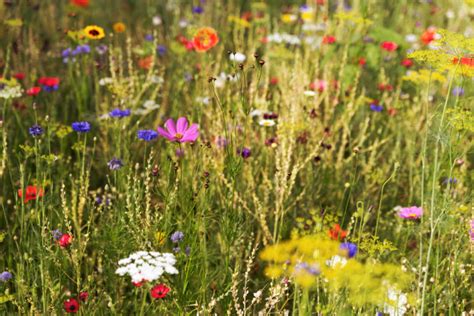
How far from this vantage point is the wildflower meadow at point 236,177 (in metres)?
2.17

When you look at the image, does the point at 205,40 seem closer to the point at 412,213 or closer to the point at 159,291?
the point at 412,213

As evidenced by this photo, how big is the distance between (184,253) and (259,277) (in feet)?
2.26

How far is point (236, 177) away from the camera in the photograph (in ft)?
9.84

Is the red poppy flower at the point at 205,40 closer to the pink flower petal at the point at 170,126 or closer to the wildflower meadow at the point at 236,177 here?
the wildflower meadow at the point at 236,177

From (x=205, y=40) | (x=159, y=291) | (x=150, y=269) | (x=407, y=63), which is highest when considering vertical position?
(x=205, y=40)

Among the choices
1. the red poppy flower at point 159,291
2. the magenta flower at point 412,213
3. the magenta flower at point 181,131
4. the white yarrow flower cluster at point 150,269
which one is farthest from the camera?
the magenta flower at point 412,213

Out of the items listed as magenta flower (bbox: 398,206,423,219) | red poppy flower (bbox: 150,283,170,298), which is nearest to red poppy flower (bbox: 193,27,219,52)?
magenta flower (bbox: 398,206,423,219)

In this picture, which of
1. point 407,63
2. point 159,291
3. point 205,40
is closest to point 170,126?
point 159,291

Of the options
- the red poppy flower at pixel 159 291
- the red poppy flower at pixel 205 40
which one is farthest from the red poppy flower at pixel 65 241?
the red poppy flower at pixel 205 40

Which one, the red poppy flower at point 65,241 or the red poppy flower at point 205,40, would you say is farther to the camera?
the red poppy flower at point 205,40

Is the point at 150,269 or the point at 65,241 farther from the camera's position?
the point at 65,241

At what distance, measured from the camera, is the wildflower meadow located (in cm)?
217

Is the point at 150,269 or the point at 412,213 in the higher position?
the point at 150,269

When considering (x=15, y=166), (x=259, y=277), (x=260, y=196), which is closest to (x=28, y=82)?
(x=15, y=166)
